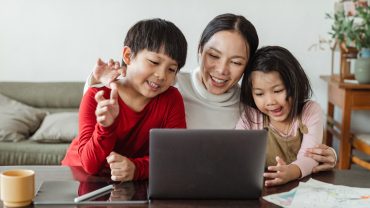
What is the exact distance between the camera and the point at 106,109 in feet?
3.79

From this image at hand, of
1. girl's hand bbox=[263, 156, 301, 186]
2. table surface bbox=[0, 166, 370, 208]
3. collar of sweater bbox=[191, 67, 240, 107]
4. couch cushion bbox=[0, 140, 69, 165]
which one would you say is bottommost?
couch cushion bbox=[0, 140, 69, 165]

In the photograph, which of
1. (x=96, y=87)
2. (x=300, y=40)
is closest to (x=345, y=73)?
(x=300, y=40)

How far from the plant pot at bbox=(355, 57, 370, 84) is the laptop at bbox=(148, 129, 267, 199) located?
2171mm

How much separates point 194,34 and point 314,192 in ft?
7.89

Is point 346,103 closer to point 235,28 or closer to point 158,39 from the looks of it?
point 235,28

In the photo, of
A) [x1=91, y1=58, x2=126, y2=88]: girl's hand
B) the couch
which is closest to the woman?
[x1=91, y1=58, x2=126, y2=88]: girl's hand

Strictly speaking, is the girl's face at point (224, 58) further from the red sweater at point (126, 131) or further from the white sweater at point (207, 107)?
the red sweater at point (126, 131)

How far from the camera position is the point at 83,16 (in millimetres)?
3447

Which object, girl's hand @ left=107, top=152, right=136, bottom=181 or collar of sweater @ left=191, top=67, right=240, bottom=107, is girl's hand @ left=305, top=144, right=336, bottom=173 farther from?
girl's hand @ left=107, top=152, right=136, bottom=181

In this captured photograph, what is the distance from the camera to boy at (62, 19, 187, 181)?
4.15 feet

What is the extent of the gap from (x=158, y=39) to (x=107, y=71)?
0.18 metres

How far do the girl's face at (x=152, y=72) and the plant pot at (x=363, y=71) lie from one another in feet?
6.48

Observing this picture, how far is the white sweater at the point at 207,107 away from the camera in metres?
1.70

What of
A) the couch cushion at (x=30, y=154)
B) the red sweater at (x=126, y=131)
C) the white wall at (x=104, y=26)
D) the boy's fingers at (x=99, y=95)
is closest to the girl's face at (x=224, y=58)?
the red sweater at (x=126, y=131)
